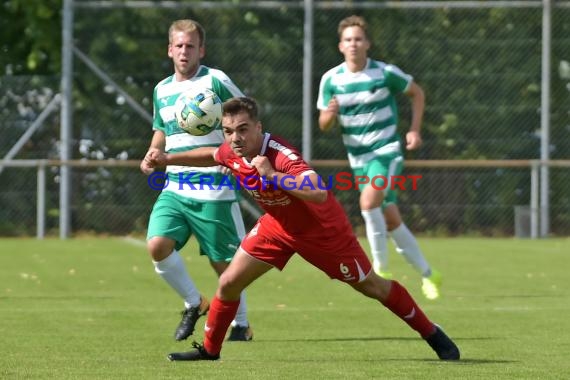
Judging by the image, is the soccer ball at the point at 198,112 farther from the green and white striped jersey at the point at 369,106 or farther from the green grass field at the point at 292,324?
the green and white striped jersey at the point at 369,106

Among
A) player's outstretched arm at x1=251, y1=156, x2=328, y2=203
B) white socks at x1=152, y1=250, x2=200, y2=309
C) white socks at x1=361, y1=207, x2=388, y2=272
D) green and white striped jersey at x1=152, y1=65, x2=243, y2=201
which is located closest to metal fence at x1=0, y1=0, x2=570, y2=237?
white socks at x1=361, y1=207, x2=388, y2=272

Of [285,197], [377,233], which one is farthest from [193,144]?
[377,233]

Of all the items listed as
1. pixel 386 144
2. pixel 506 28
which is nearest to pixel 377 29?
pixel 506 28

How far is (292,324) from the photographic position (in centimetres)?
886

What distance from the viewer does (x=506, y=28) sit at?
62.7 ft

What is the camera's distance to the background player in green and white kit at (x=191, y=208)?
26.6 ft

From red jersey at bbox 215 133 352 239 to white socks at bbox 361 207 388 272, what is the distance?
3.99m

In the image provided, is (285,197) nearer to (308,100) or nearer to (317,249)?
(317,249)

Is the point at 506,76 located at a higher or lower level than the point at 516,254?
higher

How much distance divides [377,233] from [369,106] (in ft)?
3.53

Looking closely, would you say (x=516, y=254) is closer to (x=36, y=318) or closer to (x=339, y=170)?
(x=339, y=170)

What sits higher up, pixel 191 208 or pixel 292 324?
pixel 191 208

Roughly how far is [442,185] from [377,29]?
8.06ft

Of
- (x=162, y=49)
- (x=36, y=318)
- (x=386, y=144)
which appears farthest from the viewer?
(x=162, y=49)
